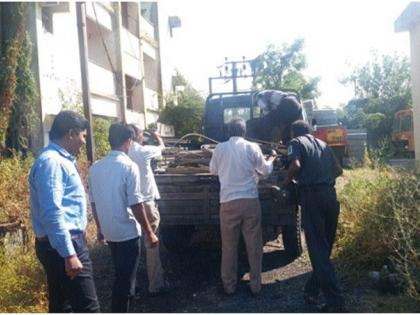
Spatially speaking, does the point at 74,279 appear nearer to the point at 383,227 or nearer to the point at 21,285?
the point at 21,285

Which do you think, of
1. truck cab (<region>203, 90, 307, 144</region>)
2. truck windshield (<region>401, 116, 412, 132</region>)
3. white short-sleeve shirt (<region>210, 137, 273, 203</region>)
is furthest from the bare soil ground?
truck windshield (<region>401, 116, 412, 132</region>)

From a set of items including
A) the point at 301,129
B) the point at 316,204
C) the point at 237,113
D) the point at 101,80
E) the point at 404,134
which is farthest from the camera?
the point at 404,134

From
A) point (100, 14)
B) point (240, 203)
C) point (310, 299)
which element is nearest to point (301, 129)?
point (240, 203)

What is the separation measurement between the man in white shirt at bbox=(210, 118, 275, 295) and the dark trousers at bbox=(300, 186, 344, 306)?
0.60 m

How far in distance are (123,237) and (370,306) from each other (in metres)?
2.27

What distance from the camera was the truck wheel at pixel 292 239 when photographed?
18.7ft

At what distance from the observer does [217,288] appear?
5109mm

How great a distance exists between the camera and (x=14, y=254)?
220 inches

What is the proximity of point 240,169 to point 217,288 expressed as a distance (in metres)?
1.33

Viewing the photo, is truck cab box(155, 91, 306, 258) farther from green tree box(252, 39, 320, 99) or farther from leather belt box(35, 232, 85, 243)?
green tree box(252, 39, 320, 99)

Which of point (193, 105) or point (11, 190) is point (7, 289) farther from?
point (193, 105)

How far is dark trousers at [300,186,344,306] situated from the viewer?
4203 mm

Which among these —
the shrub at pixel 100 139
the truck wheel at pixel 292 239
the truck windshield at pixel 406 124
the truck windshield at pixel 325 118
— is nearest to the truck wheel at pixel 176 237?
the truck wheel at pixel 292 239

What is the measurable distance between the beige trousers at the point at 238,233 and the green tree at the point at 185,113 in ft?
47.4
